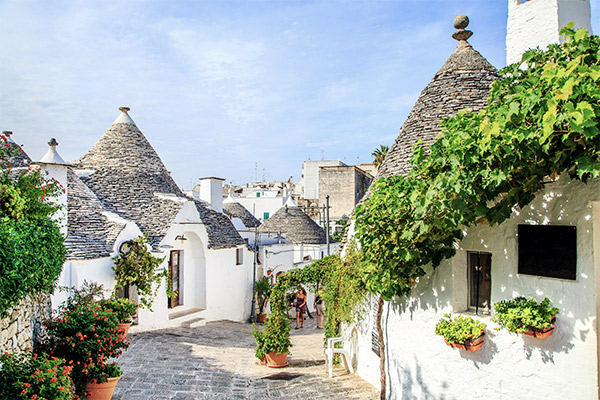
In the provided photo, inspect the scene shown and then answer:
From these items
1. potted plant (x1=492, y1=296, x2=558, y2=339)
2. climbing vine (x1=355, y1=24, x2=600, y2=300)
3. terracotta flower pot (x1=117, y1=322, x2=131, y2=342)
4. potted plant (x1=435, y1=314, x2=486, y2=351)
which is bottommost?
terracotta flower pot (x1=117, y1=322, x2=131, y2=342)

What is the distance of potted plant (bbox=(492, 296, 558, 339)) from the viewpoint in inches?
187

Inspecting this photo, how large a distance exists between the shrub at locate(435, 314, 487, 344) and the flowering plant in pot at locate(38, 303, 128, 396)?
4.44 meters

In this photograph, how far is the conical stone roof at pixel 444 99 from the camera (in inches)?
316

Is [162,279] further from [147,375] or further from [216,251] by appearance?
[147,375]

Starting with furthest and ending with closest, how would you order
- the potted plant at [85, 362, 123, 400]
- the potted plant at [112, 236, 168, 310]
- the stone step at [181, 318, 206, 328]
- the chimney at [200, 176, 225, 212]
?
the chimney at [200, 176, 225, 212] → the stone step at [181, 318, 206, 328] → the potted plant at [112, 236, 168, 310] → the potted plant at [85, 362, 123, 400]

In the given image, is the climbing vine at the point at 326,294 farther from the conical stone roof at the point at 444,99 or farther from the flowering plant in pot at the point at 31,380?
the flowering plant in pot at the point at 31,380

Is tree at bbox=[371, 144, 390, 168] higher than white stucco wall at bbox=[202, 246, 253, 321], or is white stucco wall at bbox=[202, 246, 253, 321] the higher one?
tree at bbox=[371, 144, 390, 168]

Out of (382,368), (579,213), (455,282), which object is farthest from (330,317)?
(579,213)

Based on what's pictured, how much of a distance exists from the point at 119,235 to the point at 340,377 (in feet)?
23.2

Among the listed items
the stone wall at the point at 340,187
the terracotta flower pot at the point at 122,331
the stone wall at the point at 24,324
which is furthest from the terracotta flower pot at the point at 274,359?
the stone wall at the point at 340,187

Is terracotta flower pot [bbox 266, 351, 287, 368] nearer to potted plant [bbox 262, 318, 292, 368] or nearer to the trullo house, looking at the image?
potted plant [bbox 262, 318, 292, 368]

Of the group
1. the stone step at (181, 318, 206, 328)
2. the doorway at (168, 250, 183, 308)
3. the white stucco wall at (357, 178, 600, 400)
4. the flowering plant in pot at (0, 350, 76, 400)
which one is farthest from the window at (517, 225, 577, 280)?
the doorway at (168, 250, 183, 308)

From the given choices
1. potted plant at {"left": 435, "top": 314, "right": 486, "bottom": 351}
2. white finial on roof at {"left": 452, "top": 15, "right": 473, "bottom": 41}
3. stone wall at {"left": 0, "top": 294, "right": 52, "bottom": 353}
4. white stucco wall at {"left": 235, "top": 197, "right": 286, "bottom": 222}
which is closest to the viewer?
stone wall at {"left": 0, "top": 294, "right": 52, "bottom": 353}

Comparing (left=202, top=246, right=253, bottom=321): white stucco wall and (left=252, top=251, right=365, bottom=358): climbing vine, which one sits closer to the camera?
(left=252, top=251, right=365, bottom=358): climbing vine
